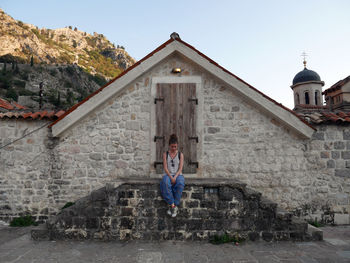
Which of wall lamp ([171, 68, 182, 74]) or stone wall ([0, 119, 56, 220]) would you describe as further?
wall lamp ([171, 68, 182, 74])

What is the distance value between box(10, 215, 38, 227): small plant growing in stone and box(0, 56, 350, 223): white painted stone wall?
0.23 metres

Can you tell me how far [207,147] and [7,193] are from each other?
5.58m

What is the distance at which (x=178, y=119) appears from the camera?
5.76 meters

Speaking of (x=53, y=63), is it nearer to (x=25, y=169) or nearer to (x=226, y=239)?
(x=25, y=169)

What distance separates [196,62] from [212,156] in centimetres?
266

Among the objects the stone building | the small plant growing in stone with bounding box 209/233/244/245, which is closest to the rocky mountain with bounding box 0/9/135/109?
the stone building

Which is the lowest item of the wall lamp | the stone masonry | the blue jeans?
the stone masonry

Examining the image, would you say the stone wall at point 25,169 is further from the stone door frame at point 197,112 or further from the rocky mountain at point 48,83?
the rocky mountain at point 48,83

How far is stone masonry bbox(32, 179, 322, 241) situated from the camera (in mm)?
Result: 4105

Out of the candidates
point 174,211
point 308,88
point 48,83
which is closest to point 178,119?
point 174,211

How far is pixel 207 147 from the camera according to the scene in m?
5.70

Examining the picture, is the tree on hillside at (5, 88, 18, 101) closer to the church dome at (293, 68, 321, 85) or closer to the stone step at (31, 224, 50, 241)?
the stone step at (31, 224, 50, 241)

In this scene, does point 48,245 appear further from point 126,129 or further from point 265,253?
point 265,253

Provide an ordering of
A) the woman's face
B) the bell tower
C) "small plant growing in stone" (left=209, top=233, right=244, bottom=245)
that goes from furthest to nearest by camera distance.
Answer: the bell tower → the woman's face → "small plant growing in stone" (left=209, top=233, right=244, bottom=245)
